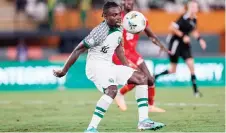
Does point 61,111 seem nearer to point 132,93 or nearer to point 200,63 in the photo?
point 132,93

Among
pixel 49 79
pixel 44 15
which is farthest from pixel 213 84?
pixel 44 15

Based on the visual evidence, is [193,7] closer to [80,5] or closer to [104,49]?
[104,49]

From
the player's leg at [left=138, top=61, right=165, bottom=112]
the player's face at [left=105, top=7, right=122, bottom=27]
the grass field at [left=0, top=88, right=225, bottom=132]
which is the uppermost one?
the player's face at [left=105, top=7, right=122, bottom=27]

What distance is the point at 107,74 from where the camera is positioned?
1101 centimetres

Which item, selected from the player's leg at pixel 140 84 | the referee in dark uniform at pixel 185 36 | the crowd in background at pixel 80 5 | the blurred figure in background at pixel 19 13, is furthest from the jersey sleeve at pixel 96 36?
the blurred figure in background at pixel 19 13

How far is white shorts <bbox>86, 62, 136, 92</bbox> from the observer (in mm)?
10977

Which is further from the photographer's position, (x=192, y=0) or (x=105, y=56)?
(x=192, y=0)

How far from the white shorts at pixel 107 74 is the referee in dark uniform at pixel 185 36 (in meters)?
7.50

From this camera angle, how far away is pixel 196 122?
12.5 meters

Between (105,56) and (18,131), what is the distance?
5.81 ft

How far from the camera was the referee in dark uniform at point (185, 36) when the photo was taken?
18672 mm

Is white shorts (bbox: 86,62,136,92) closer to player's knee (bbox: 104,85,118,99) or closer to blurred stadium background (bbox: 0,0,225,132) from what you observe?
player's knee (bbox: 104,85,118,99)

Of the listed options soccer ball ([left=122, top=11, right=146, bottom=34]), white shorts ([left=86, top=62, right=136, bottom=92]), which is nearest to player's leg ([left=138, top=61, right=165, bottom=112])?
soccer ball ([left=122, top=11, right=146, bottom=34])

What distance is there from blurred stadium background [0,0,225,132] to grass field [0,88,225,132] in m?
0.02
